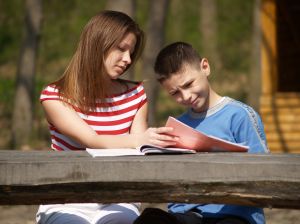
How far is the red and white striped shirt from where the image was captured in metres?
3.97

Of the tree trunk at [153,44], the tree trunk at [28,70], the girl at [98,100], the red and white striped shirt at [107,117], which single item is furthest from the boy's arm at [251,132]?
the tree trunk at [28,70]

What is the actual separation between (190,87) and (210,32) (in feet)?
62.6

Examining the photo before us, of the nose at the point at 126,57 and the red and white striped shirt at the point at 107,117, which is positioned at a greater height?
the nose at the point at 126,57

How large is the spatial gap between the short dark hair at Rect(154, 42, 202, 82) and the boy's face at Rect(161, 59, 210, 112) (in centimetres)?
2

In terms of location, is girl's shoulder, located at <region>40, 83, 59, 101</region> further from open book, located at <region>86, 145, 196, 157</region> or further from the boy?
open book, located at <region>86, 145, 196, 157</region>

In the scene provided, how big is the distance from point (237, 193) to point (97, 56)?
3.85 ft

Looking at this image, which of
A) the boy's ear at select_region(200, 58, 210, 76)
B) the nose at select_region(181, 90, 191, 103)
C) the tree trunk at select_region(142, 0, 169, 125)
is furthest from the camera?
the tree trunk at select_region(142, 0, 169, 125)

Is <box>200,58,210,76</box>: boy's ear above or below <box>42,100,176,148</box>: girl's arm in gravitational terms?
above

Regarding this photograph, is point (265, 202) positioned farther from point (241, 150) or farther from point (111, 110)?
point (111, 110)

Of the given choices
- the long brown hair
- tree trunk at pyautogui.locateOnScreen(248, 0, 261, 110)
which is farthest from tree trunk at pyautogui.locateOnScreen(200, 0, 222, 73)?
the long brown hair

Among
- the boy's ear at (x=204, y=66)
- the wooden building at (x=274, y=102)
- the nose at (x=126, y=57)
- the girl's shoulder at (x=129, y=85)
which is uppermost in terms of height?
the nose at (x=126, y=57)

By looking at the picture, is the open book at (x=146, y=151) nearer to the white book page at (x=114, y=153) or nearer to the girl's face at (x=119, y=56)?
the white book page at (x=114, y=153)

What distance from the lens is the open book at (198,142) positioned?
3357mm

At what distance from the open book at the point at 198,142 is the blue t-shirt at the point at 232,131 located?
0.96ft
